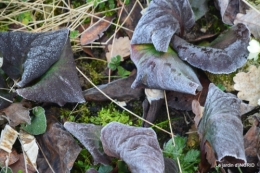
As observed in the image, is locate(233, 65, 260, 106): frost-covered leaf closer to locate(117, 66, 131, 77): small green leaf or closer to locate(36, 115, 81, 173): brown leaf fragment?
locate(117, 66, 131, 77): small green leaf

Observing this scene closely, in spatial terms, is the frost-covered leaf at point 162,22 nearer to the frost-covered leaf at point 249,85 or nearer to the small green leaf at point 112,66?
the small green leaf at point 112,66

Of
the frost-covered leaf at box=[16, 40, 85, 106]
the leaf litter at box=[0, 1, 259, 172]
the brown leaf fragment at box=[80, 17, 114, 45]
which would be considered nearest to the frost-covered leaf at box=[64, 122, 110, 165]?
the leaf litter at box=[0, 1, 259, 172]

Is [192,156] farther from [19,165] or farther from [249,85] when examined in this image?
[19,165]

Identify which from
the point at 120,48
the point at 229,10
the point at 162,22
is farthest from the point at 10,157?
the point at 229,10

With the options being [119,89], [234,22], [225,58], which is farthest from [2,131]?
[234,22]

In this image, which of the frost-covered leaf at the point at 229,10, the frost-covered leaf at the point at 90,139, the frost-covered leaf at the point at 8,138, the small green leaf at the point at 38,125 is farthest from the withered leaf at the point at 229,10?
the frost-covered leaf at the point at 8,138
